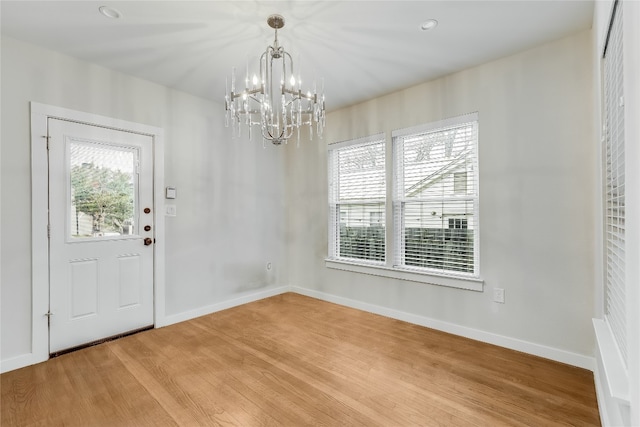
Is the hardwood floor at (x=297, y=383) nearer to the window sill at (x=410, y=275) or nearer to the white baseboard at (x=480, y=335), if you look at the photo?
the white baseboard at (x=480, y=335)

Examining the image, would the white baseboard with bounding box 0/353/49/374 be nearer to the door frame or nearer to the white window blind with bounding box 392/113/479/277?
the door frame

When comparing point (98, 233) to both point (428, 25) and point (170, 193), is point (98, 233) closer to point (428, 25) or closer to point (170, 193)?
point (170, 193)

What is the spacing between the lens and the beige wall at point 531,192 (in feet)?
7.75

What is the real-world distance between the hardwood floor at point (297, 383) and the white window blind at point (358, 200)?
3.76 ft

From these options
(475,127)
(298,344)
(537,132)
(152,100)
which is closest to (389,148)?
(475,127)

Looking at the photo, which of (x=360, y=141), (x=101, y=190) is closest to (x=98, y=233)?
(x=101, y=190)

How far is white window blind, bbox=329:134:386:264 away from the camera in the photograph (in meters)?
3.71

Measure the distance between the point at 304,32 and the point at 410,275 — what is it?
2578mm

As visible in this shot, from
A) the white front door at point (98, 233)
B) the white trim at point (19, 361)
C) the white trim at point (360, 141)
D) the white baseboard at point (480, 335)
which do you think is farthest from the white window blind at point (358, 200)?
the white trim at point (19, 361)

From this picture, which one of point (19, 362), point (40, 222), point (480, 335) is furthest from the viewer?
point (480, 335)

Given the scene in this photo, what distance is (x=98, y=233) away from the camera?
2883 millimetres

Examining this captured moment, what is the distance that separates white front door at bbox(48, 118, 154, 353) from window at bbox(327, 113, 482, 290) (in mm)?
2255

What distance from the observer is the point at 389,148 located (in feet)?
11.6

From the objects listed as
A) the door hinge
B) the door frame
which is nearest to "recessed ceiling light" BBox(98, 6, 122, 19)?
the door frame
